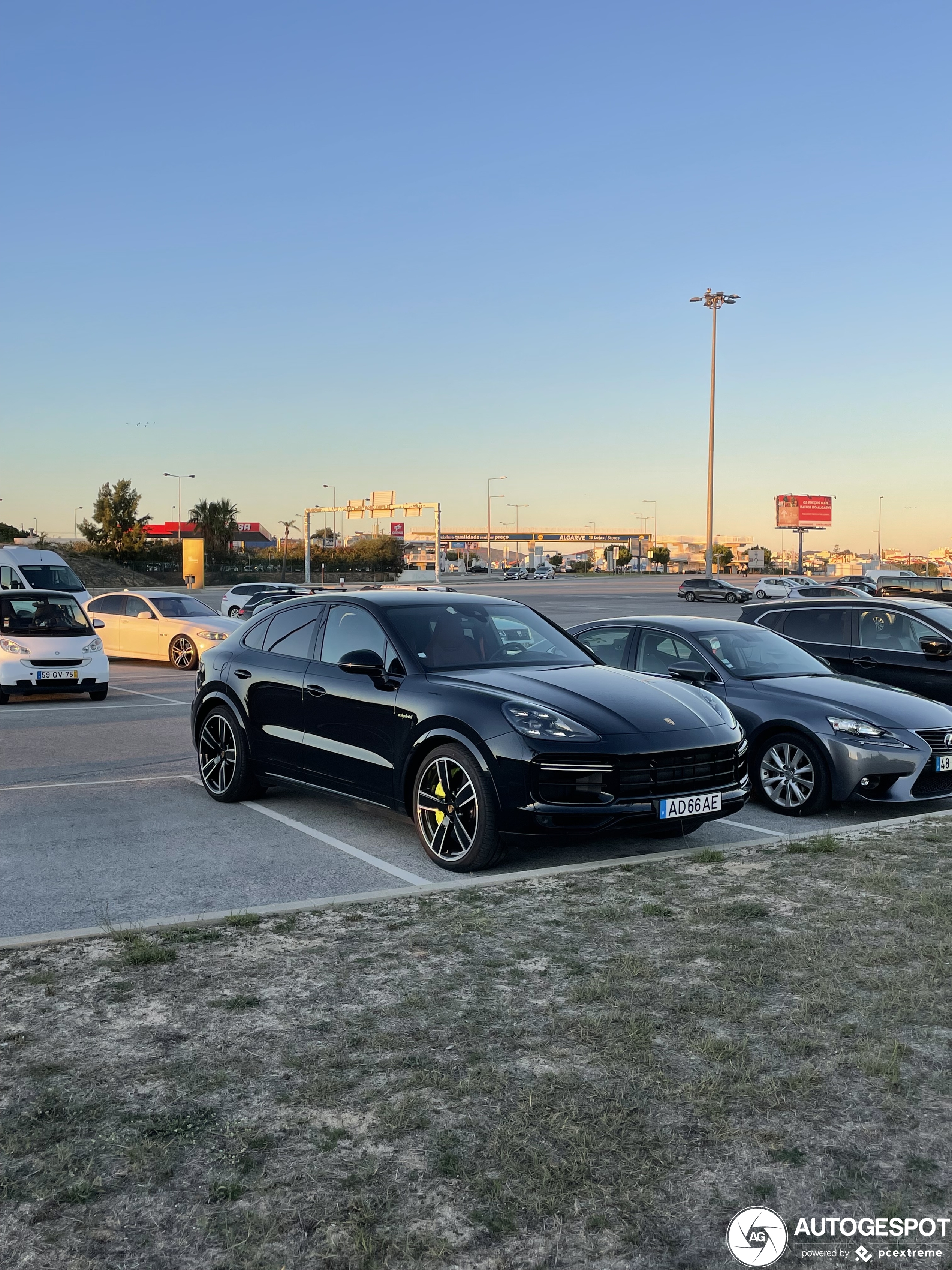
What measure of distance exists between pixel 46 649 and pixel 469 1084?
Result: 13.3 m

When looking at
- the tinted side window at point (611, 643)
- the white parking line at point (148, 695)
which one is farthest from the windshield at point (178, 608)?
the tinted side window at point (611, 643)

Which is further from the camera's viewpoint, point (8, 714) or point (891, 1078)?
point (8, 714)

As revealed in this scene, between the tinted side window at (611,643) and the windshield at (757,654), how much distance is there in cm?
68

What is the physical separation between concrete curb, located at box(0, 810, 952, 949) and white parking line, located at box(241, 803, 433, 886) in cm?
21

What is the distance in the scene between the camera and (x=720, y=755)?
675 centimetres

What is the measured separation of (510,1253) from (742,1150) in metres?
0.79

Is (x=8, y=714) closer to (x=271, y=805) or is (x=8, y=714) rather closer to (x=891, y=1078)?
(x=271, y=805)

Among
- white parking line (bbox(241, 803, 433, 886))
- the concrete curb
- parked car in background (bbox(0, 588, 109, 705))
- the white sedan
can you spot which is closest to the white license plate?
the concrete curb

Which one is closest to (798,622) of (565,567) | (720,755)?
(720,755)

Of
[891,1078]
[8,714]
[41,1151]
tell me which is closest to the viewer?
[41,1151]

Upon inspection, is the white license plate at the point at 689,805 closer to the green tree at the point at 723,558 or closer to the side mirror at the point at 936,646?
the side mirror at the point at 936,646

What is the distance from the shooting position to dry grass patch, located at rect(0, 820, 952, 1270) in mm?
2742

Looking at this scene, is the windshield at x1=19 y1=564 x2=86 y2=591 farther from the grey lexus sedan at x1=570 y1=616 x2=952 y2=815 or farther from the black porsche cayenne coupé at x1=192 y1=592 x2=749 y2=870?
the grey lexus sedan at x1=570 y1=616 x2=952 y2=815

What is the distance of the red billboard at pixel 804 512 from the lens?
12144 centimetres
